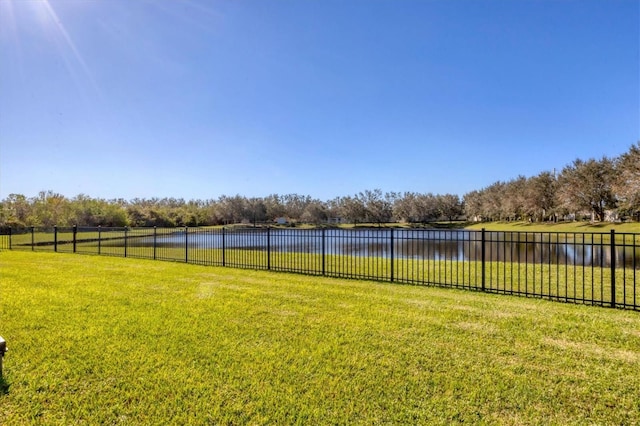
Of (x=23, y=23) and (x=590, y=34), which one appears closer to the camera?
(x=23, y=23)

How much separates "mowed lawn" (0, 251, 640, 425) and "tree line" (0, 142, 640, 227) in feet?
109

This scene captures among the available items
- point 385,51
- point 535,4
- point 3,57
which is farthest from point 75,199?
point 535,4

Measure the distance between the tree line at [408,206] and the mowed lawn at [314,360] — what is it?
109 feet

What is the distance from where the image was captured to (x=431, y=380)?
2.91 meters

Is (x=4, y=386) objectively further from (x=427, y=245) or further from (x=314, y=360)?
(x=427, y=245)

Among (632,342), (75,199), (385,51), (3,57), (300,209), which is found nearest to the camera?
(632,342)

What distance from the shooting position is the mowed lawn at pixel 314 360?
97.9 inches

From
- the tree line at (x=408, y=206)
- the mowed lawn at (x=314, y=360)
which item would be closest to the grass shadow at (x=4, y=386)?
the mowed lawn at (x=314, y=360)

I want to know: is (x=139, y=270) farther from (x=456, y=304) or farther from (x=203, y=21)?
(x=456, y=304)

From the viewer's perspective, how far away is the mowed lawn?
2.49m

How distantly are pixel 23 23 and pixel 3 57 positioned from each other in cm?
122

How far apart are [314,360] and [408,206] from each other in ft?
270

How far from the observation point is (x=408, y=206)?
8262cm

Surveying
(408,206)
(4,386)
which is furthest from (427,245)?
(408,206)
